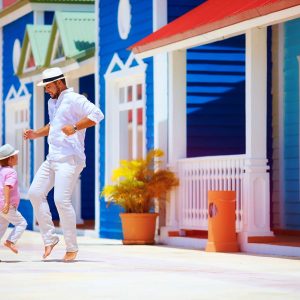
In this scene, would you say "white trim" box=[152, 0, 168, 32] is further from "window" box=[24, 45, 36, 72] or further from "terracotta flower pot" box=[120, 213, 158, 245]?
"window" box=[24, 45, 36, 72]

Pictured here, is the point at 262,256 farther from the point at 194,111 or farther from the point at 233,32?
the point at 194,111

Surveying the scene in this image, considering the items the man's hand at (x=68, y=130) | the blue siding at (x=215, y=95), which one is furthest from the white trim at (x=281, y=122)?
the man's hand at (x=68, y=130)

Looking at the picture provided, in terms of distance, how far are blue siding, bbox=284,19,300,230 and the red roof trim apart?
1.41 meters

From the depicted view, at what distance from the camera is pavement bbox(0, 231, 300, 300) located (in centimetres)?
885

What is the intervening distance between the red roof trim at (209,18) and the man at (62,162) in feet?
7.90

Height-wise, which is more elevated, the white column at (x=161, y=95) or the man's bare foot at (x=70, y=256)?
the white column at (x=161, y=95)

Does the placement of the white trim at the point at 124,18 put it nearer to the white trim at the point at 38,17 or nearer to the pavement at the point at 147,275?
the pavement at the point at 147,275

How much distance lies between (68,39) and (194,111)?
4.30 meters

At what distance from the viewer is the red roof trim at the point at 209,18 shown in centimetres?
1330

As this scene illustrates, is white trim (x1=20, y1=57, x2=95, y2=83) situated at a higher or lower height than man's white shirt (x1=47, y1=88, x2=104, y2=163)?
higher

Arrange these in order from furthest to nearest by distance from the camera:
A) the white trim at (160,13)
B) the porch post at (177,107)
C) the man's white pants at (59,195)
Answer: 1. the white trim at (160,13)
2. the porch post at (177,107)
3. the man's white pants at (59,195)

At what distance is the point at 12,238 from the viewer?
42.7 feet

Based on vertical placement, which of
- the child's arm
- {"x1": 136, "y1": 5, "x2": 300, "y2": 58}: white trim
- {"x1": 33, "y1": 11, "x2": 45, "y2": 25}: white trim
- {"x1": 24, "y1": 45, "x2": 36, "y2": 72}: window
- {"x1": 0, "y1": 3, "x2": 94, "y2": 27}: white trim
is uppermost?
{"x1": 0, "y1": 3, "x2": 94, "y2": 27}: white trim

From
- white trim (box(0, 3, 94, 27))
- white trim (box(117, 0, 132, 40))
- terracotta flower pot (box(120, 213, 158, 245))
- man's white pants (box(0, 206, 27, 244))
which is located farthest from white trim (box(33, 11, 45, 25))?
man's white pants (box(0, 206, 27, 244))
